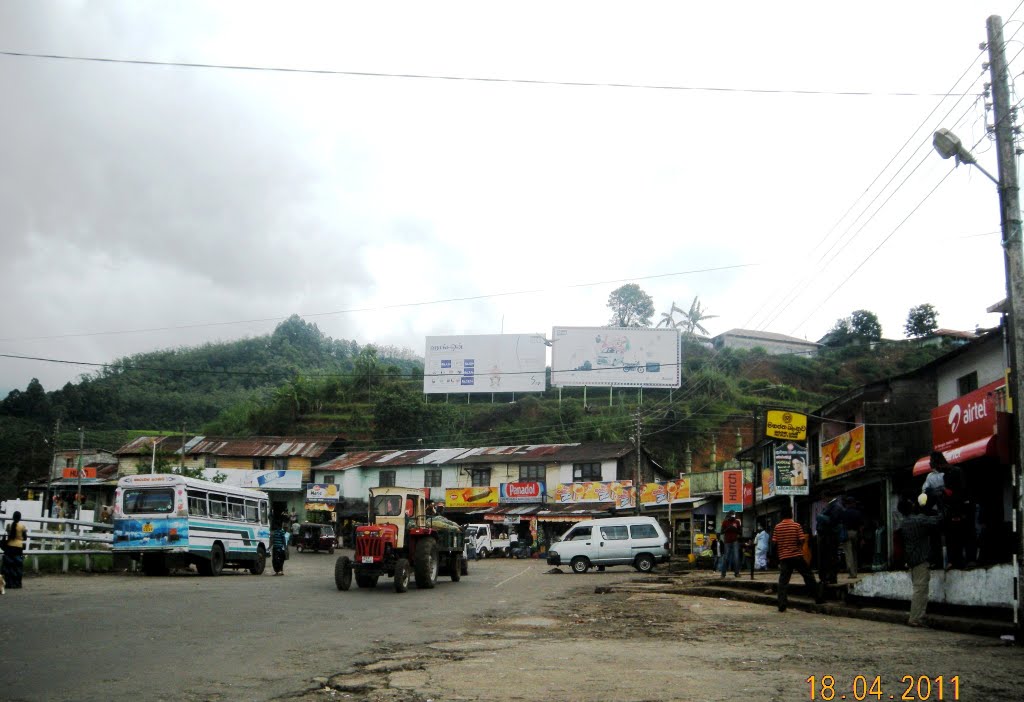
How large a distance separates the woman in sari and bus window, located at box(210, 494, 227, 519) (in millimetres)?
7546

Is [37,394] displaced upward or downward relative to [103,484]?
upward

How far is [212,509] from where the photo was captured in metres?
24.6

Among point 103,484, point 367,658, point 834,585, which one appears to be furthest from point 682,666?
point 103,484

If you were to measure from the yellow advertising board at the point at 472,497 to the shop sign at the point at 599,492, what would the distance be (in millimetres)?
4588

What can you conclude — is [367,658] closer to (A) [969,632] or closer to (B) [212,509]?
(A) [969,632]

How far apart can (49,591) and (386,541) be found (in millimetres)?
6866

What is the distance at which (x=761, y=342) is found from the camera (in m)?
89.6

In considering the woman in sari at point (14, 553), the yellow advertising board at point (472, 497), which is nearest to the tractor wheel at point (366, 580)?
the woman in sari at point (14, 553)

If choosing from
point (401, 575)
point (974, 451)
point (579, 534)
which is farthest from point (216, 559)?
point (974, 451)

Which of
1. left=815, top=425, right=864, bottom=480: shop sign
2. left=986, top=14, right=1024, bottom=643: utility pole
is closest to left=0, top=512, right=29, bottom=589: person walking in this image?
left=986, top=14, right=1024, bottom=643: utility pole

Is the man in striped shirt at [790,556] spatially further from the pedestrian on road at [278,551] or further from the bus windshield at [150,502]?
the pedestrian on road at [278,551]

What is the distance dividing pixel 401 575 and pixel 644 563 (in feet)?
49.7

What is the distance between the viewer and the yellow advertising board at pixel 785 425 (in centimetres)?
2688

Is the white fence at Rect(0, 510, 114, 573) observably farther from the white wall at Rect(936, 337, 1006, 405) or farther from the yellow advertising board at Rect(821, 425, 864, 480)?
the white wall at Rect(936, 337, 1006, 405)
